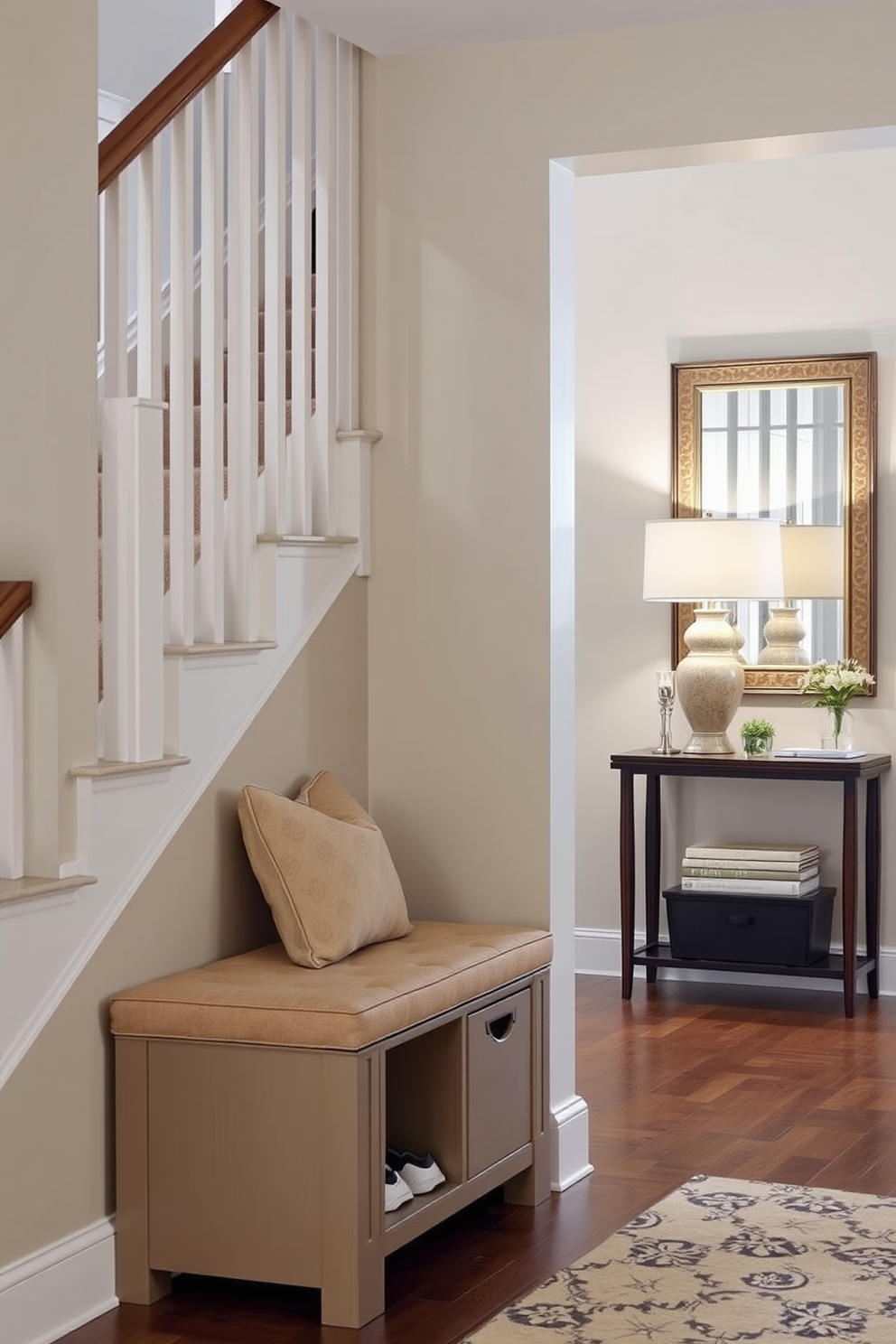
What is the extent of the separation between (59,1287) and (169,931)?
2.22 feet

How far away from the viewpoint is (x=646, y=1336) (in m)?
2.98

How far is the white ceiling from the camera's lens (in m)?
3.72

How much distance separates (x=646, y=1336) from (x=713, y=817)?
339 cm

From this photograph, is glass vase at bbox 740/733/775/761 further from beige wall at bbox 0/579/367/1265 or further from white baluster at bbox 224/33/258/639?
white baluster at bbox 224/33/258/639

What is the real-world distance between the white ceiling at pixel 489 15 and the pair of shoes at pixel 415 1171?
2367mm

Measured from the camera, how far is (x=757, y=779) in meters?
5.97

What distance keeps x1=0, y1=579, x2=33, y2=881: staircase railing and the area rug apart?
3.74ft

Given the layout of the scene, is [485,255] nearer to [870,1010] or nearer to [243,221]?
[243,221]

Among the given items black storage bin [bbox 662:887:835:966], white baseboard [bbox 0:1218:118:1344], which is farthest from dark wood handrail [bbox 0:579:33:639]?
black storage bin [bbox 662:887:835:966]

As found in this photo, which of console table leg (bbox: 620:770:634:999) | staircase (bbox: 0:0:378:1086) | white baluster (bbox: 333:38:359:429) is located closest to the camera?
staircase (bbox: 0:0:378:1086)

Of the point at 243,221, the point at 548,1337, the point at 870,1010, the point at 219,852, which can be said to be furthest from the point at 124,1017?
the point at 870,1010

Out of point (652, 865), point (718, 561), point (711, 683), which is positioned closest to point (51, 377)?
point (718, 561)

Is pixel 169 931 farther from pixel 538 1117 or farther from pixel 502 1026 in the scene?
pixel 538 1117

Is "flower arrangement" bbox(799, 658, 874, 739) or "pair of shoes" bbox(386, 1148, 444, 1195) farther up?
"flower arrangement" bbox(799, 658, 874, 739)
